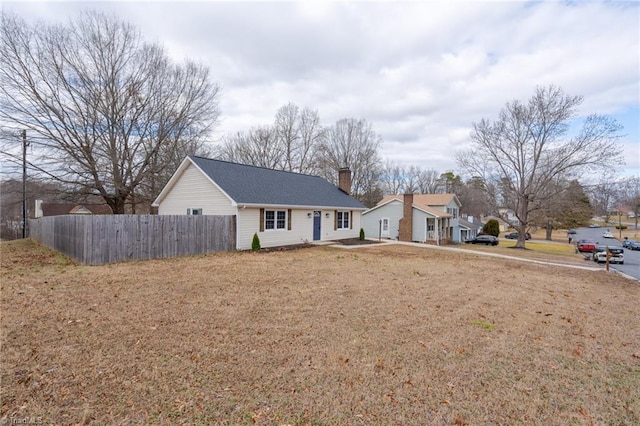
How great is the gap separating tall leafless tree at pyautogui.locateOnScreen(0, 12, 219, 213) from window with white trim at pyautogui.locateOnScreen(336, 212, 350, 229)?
1289 centimetres

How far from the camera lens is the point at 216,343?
174 inches

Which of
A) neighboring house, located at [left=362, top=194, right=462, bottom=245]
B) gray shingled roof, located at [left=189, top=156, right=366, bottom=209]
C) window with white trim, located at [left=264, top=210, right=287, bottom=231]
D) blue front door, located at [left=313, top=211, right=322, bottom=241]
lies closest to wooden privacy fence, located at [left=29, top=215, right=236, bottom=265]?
gray shingled roof, located at [left=189, top=156, right=366, bottom=209]

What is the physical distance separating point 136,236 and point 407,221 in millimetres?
23206

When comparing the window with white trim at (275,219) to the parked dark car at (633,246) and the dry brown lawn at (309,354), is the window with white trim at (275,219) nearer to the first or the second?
the dry brown lawn at (309,354)

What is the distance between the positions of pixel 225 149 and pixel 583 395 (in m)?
39.2

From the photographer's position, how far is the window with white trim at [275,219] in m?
17.4

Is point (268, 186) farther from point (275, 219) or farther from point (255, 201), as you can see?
point (255, 201)

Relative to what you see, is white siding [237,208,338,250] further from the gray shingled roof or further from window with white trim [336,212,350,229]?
window with white trim [336,212,350,229]

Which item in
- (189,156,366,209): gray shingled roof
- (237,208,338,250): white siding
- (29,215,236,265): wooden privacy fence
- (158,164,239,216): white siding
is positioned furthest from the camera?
(189,156,366,209): gray shingled roof

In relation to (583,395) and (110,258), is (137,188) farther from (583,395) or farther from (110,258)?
(583,395)

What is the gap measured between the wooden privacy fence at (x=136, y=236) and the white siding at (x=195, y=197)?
53.9 inches

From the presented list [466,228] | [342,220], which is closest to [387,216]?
[342,220]

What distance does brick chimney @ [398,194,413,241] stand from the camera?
29.4 metres

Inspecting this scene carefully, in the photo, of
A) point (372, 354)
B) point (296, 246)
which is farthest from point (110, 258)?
point (372, 354)
